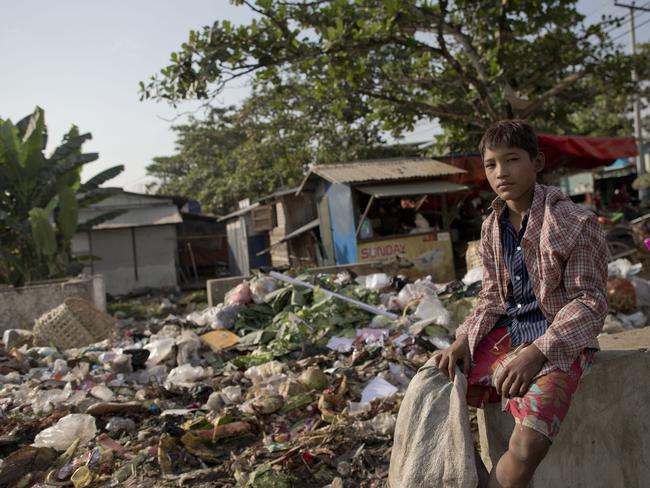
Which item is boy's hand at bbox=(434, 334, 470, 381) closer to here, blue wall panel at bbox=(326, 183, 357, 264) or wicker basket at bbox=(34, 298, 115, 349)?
wicker basket at bbox=(34, 298, 115, 349)

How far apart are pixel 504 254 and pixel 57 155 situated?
1206 cm

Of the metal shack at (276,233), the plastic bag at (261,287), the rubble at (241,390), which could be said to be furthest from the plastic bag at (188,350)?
the metal shack at (276,233)

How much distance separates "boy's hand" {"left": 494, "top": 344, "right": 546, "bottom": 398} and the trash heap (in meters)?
1.31

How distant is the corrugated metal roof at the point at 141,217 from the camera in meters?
17.3

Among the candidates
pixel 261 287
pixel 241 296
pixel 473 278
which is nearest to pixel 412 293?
pixel 473 278

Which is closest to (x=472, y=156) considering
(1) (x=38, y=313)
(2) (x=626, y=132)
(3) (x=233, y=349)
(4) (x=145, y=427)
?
(3) (x=233, y=349)

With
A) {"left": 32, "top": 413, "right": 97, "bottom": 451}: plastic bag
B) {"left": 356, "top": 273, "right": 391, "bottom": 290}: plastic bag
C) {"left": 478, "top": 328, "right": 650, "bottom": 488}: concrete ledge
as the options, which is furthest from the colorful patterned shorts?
{"left": 356, "top": 273, "right": 391, "bottom": 290}: plastic bag

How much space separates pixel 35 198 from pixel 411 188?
313 inches

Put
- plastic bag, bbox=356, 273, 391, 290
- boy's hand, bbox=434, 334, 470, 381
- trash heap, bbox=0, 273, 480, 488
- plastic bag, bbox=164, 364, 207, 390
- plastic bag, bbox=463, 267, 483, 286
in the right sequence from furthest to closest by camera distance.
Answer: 1. plastic bag, bbox=356, 273, 391, 290
2. plastic bag, bbox=463, 267, 483, 286
3. plastic bag, bbox=164, 364, 207, 390
4. trash heap, bbox=0, 273, 480, 488
5. boy's hand, bbox=434, 334, 470, 381

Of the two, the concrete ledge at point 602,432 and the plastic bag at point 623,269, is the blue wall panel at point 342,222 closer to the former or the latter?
the plastic bag at point 623,269

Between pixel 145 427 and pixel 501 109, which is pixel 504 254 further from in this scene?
pixel 501 109

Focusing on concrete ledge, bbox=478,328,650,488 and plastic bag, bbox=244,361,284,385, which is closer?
concrete ledge, bbox=478,328,650,488

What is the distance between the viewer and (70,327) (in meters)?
6.45

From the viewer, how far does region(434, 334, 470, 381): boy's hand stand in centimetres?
199
